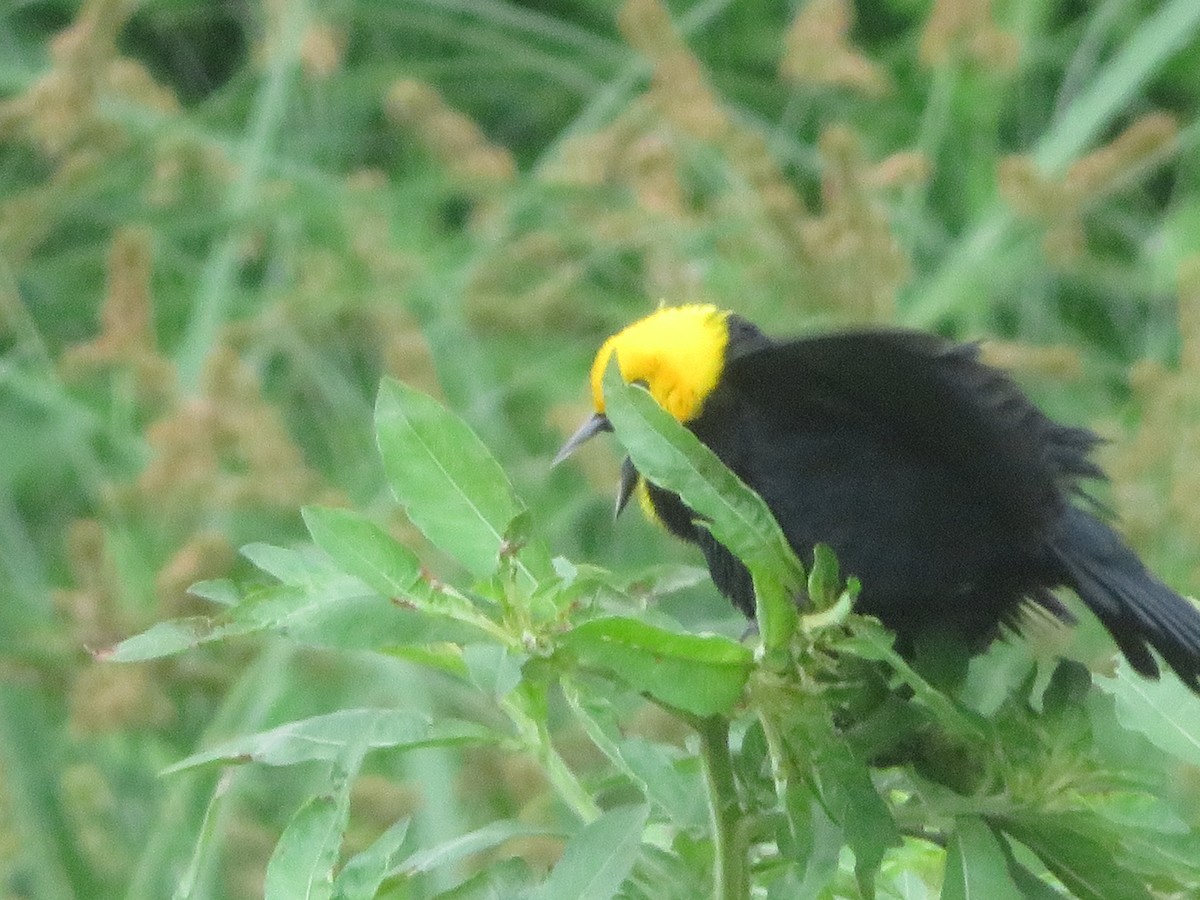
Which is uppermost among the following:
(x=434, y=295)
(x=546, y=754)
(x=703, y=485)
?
(x=703, y=485)

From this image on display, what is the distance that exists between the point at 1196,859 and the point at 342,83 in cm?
155

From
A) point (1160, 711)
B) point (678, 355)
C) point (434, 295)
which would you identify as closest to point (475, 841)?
point (1160, 711)

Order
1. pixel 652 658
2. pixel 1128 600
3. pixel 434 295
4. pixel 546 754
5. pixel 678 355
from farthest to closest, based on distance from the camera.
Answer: pixel 434 295
pixel 678 355
pixel 1128 600
pixel 546 754
pixel 652 658

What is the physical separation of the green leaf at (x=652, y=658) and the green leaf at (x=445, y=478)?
0.08m

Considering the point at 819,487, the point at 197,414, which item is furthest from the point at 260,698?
the point at 819,487

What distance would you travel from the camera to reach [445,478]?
1.84 ft

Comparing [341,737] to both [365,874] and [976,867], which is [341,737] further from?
[976,867]

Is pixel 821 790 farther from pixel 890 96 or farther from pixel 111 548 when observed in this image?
pixel 890 96

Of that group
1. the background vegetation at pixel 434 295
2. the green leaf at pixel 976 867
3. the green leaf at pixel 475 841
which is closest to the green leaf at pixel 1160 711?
the background vegetation at pixel 434 295

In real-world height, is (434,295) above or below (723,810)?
below

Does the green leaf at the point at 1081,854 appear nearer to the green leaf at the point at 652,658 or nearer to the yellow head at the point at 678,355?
the green leaf at the point at 652,658

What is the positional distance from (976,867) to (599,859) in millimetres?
118

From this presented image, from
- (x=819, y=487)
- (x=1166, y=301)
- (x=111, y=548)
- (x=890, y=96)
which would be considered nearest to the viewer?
(x=819, y=487)

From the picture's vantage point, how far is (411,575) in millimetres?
507
